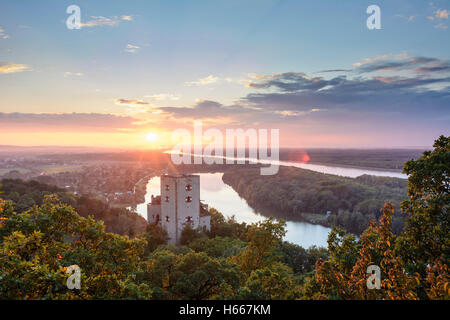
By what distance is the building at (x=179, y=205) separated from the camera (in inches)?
1045

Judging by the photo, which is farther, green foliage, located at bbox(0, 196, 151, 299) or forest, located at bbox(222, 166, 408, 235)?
forest, located at bbox(222, 166, 408, 235)

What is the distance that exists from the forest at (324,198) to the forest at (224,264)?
3904cm

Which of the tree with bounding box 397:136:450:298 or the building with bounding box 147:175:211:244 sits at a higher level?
the tree with bounding box 397:136:450:298

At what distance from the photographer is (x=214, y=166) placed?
9625cm

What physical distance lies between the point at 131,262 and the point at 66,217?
6.41 ft

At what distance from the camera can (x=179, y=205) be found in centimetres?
2661

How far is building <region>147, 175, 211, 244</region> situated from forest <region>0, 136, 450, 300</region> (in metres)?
18.1

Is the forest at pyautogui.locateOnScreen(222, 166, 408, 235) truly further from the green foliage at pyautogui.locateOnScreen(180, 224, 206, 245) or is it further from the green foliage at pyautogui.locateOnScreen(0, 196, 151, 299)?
the green foliage at pyautogui.locateOnScreen(0, 196, 151, 299)

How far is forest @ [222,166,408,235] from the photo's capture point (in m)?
46.1

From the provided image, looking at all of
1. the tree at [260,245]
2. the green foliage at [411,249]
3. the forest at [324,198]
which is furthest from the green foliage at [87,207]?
the forest at [324,198]

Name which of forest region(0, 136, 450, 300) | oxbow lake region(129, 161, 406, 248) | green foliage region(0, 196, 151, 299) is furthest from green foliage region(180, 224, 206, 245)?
green foliage region(0, 196, 151, 299)

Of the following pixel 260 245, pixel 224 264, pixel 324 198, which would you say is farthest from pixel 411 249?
pixel 324 198

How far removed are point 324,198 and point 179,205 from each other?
3798cm
